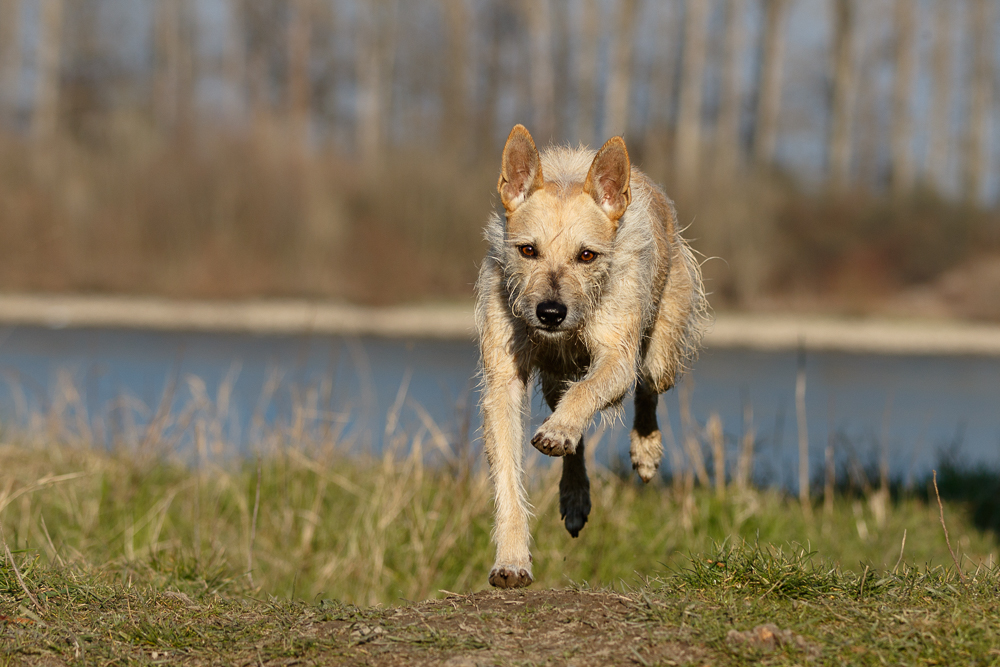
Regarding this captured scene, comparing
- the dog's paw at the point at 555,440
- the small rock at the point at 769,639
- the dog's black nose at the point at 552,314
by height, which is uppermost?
Result: the dog's black nose at the point at 552,314

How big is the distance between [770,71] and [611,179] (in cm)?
3171

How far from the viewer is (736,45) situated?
110 ft

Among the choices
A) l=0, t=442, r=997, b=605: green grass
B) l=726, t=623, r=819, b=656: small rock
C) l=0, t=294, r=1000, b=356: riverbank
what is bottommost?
l=0, t=294, r=1000, b=356: riverbank

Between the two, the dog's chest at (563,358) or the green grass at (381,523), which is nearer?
the dog's chest at (563,358)

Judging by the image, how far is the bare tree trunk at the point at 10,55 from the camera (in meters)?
38.8

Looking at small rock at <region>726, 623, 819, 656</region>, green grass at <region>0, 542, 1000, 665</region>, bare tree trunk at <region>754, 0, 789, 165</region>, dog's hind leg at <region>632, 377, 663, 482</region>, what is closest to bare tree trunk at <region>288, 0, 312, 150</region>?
bare tree trunk at <region>754, 0, 789, 165</region>

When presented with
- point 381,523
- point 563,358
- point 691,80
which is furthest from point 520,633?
point 691,80

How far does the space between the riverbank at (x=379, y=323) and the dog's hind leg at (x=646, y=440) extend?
2071 cm

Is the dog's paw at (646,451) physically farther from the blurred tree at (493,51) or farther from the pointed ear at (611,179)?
the blurred tree at (493,51)

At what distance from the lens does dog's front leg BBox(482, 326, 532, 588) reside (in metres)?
4.29

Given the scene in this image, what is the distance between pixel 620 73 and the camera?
32375 millimetres

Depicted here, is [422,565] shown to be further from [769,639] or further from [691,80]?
[691,80]

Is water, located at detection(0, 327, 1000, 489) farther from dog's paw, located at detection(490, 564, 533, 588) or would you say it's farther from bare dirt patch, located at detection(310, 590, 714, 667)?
bare dirt patch, located at detection(310, 590, 714, 667)

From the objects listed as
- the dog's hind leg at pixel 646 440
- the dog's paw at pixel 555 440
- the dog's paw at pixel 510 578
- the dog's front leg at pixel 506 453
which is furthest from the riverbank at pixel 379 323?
the dog's paw at pixel 555 440
